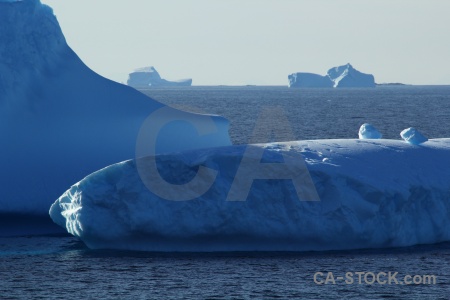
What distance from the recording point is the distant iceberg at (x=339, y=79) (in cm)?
15271

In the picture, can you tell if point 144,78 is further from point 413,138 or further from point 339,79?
point 413,138

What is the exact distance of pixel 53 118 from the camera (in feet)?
77.2

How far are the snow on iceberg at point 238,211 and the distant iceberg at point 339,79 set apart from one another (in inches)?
5271

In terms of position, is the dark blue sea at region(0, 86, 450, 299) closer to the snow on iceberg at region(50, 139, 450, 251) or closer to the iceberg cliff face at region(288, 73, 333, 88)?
the snow on iceberg at region(50, 139, 450, 251)

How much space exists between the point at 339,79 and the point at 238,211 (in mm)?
141678

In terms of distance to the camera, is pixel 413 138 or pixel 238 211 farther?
pixel 413 138

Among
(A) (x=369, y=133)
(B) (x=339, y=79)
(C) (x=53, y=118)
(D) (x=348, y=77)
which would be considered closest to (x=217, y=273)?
(A) (x=369, y=133)

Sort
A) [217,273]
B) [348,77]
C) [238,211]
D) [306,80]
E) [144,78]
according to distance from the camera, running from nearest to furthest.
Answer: [217,273] < [238,211] < [348,77] < [306,80] < [144,78]

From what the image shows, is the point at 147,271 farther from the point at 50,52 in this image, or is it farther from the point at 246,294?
the point at 50,52

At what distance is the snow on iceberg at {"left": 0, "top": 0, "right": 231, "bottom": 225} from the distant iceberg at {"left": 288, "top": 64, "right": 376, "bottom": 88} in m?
129

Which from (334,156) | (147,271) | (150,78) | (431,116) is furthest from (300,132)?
(150,78)

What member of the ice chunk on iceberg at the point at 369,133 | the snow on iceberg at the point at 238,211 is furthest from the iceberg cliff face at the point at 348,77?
the snow on iceberg at the point at 238,211

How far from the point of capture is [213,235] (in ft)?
60.8

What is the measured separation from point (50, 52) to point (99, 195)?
7255 mm
